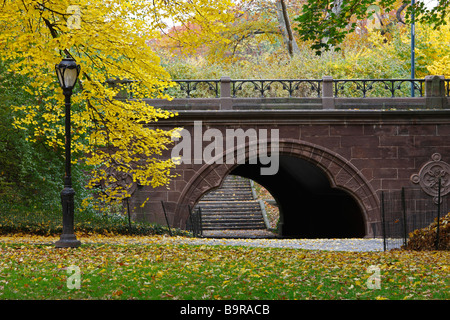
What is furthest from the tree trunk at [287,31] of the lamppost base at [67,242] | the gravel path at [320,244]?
the lamppost base at [67,242]

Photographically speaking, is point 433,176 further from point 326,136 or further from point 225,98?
point 225,98

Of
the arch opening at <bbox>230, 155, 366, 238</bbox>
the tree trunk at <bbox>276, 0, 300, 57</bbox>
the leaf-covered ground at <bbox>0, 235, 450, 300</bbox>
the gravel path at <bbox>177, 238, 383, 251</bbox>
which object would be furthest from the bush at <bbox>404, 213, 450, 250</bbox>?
the tree trunk at <bbox>276, 0, 300, 57</bbox>

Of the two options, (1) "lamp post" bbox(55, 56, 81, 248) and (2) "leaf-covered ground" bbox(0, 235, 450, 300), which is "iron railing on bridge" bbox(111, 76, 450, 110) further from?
(2) "leaf-covered ground" bbox(0, 235, 450, 300)

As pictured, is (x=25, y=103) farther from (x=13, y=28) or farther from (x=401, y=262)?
(x=401, y=262)

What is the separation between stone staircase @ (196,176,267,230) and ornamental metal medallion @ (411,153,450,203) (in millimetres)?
13363

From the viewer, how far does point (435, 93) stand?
19.1 meters

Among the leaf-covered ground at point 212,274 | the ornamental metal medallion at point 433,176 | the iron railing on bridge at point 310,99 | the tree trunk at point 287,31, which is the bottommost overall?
the leaf-covered ground at point 212,274

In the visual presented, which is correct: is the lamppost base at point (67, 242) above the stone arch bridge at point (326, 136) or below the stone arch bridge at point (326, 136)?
below

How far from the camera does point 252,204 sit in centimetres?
3462

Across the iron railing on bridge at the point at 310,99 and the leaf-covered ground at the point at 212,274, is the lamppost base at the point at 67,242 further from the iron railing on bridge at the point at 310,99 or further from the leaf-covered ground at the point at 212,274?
the iron railing on bridge at the point at 310,99

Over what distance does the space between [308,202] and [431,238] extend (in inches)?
576

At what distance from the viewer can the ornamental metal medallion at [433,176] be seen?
1869cm

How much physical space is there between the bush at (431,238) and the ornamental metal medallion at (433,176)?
5916mm
